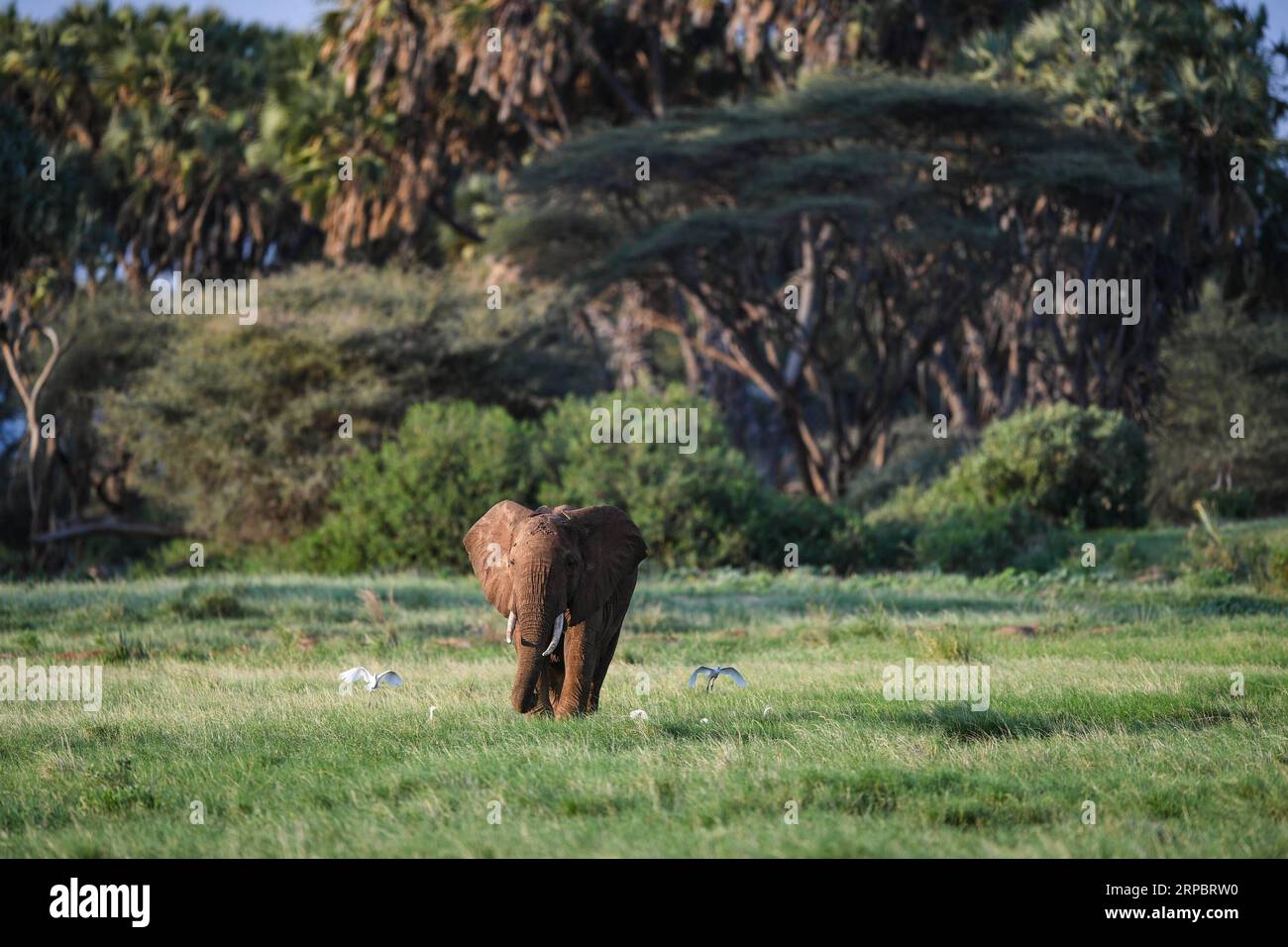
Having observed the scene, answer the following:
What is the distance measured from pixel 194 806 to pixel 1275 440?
27596 millimetres

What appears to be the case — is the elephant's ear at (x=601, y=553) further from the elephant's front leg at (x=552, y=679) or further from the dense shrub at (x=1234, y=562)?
the dense shrub at (x=1234, y=562)

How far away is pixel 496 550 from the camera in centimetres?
1012

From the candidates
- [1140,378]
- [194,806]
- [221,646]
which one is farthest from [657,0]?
[194,806]

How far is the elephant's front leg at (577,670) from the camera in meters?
9.97

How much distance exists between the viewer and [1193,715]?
Answer: 34.1 feet

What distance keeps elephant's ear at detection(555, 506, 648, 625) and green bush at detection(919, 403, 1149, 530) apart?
672 inches

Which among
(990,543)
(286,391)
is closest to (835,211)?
(990,543)

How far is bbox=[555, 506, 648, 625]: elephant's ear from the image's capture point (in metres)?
9.86

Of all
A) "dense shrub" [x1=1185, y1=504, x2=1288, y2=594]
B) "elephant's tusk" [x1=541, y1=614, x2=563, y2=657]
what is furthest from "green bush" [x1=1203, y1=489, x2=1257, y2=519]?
"elephant's tusk" [x1=541, y1=614, x2=563, y2=657]

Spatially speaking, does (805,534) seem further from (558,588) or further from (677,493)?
(558,588)

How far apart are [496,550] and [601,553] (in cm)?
67
